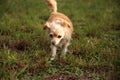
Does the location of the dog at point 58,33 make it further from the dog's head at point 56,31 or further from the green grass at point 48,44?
the green grass at point 48,44

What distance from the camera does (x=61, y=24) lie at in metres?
6.54

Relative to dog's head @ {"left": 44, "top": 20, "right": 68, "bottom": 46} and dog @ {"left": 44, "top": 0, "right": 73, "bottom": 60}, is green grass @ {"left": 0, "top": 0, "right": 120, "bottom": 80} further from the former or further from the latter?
dog's head @ {"left": 44, "top": 20, "right": 68, "bottom": 46}

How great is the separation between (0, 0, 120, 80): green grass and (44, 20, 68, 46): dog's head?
1.04ft

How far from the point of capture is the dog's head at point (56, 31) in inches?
246

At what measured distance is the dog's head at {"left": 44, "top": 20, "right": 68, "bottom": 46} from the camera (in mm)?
6242

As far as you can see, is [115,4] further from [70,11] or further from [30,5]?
[30,5]

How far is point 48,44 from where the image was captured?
23.6 feet

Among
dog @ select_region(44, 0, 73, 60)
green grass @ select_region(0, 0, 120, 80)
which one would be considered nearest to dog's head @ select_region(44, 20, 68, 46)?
dog @ select_region(44, 0, 73, 60)

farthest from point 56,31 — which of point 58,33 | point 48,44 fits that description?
point 48,44

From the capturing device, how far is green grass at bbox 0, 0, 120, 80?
225 inches

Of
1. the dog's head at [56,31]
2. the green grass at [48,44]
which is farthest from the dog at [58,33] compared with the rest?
the green grass at [48,44]

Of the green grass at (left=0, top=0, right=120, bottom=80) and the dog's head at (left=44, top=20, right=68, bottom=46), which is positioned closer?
the green grass at (left=0, top=0, right=120, bottom=80)

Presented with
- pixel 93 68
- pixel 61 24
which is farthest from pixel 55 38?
pixel 93 68

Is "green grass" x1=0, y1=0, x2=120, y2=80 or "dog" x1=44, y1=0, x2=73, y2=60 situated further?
"dog" x1=44, y1=0, x2=73, y2=60
